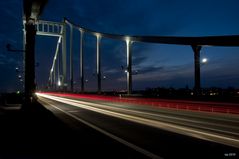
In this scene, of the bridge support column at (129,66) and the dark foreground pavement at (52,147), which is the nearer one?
the dark foreground pavement at (52,147)

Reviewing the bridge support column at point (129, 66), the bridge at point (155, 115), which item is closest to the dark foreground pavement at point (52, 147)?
the bridge at point (155, 115)

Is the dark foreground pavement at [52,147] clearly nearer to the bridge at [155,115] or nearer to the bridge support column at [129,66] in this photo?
the bridge at [155,115]

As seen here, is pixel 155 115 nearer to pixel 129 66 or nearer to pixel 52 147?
pixel 52 147

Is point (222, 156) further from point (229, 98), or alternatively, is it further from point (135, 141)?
point (229, 98)

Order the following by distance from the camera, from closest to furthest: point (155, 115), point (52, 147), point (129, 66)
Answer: point (52, 147) → point (155, 115) → point (129, 66)

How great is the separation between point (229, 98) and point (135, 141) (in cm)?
2168

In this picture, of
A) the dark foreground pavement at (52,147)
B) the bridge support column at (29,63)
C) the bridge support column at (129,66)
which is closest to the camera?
the dark foreground pavement at (52,147)

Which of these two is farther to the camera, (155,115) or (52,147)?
(155,115)

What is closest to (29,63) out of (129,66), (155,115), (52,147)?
(155,115)

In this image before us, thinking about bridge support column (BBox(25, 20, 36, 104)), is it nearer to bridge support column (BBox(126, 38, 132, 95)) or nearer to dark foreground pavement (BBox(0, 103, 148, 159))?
dark foreground pavement (BBox(0, 103, 148, 159))

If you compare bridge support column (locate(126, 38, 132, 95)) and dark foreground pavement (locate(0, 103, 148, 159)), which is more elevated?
bridge support column (locate(126, 38, 132, 95))

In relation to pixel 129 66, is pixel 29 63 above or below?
below

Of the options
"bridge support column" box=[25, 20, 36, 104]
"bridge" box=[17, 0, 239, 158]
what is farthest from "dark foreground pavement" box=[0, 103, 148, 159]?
→ "bridge support column" box=[25, 20, 36, 104]

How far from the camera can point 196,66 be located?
41500 millimetres
